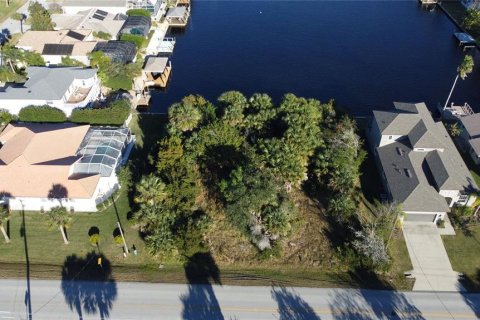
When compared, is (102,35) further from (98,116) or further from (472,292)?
(472,292)

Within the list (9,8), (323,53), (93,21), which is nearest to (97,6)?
(93,21)

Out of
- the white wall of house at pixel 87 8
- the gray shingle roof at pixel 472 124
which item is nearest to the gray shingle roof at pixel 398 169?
the gray shingle roof at pixel 472 124

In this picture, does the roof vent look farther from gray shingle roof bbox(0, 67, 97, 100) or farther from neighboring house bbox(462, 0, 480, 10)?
neighboring house bbox(462, 0, 480, 10)

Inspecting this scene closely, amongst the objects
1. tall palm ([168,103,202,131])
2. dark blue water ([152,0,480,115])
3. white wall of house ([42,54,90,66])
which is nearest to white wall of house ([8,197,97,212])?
tall palm ([168,103,202,131])

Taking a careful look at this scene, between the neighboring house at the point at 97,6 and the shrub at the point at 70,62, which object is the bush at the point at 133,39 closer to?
the shrub at the point at 70,62

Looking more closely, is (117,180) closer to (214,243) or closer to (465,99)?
(214,243)

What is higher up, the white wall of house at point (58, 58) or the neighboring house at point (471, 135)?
the neighboring house at point (471, 135)

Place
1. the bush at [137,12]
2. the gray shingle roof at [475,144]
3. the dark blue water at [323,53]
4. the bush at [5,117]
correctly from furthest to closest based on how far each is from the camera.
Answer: the bush at [137,12]
the dark blue water at [323,53]
the bush at [5,117]
the gray shingle roof at [475,144]
